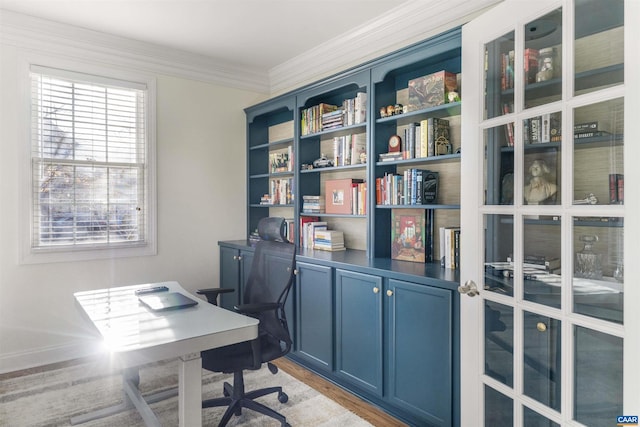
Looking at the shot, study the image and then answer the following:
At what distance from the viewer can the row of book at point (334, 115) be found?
10.2 ft

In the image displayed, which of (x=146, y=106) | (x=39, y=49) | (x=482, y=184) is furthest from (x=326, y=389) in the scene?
(x=39, y=49)

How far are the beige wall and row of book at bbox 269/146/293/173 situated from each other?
38cm

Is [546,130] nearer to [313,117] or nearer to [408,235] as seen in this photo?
[408,235]

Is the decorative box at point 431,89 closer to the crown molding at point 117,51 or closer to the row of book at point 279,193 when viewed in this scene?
the row of book at point 279,193

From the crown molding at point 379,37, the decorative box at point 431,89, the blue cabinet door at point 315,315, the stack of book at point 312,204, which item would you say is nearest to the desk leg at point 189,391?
the blue cabinet door at point 315,315

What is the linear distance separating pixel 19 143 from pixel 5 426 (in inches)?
79.5

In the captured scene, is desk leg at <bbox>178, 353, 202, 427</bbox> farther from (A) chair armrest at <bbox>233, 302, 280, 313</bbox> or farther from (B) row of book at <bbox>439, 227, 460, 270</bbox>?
(B) row of book at <bbox>439, 227, 460, 270</bbox>

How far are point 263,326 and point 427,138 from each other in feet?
5.26

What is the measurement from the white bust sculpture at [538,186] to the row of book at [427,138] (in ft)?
A: 3.24

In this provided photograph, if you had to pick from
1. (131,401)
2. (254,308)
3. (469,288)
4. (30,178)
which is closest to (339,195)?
(254,308)

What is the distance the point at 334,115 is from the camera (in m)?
3.32

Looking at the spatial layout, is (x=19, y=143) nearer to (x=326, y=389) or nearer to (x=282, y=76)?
(x=282, y=76)

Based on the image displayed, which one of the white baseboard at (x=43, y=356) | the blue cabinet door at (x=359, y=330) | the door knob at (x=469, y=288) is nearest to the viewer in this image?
the door knob at (x=469, y=288)

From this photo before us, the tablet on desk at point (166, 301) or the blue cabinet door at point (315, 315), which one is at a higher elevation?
the tablet on desk at point (166, 301)
